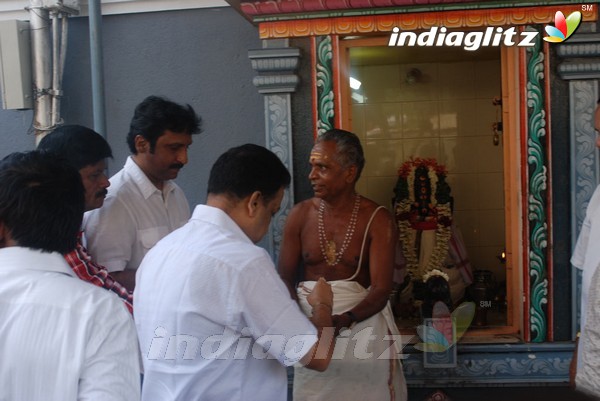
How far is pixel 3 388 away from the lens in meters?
1.67

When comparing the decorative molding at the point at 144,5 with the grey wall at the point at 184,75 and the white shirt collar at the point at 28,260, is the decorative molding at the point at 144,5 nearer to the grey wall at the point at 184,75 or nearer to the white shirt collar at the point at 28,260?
the grey wall at the point at 184,75

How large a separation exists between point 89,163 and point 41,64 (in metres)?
2.35

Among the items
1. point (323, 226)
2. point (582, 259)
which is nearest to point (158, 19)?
point (323, 226)

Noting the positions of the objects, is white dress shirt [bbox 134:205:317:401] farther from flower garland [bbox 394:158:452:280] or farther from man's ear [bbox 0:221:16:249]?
flower garland [bbox 394:158:452:280]

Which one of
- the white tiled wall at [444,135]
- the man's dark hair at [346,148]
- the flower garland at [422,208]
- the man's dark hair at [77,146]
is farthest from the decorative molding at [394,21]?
the white tiled wall at [444,135]

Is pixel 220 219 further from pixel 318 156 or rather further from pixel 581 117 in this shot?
pixel 581 117

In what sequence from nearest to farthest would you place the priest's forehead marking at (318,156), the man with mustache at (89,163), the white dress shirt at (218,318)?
1. the white dress shirt at (218,318)
2. the man with mustache at (89,163)
3. the priest's forehead marking at (318,156)

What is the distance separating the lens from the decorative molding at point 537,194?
4.43m

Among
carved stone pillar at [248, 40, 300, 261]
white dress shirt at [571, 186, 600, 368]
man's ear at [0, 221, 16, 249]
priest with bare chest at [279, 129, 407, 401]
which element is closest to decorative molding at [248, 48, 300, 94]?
carved stone pillar at [248, 40, 300, 261]

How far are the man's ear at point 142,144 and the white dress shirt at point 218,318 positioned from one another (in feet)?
4.19

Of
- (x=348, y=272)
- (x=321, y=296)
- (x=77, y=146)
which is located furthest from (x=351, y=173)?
(x=77, y=146)

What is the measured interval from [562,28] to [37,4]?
331 centimetres

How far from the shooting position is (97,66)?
497cm

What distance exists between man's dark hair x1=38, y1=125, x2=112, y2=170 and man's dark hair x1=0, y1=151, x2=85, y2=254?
4.05 ft
